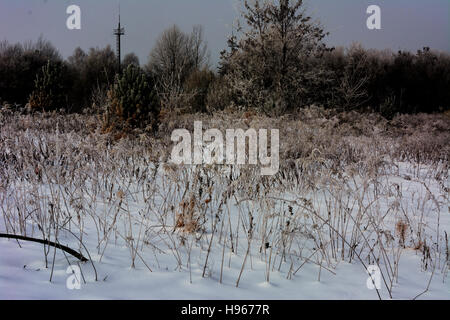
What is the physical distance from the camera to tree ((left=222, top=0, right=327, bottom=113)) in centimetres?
1398

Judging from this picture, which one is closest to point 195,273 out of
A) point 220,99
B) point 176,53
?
point 220,99

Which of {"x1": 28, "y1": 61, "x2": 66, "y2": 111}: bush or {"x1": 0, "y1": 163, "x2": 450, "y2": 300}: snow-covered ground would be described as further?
{"x1": 28, "y1": 61, "x2": 66, "y2": 111}: bush

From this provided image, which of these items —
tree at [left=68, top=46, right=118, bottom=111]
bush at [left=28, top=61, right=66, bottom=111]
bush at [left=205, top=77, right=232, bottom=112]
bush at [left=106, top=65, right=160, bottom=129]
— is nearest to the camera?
bush at [left=106, top=65, right=160, bottom=129]

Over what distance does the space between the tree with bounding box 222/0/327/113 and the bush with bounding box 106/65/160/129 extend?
6.21 metres

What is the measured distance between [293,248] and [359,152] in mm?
4639

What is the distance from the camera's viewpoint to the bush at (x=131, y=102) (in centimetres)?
809

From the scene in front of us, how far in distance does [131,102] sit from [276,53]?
786 cm

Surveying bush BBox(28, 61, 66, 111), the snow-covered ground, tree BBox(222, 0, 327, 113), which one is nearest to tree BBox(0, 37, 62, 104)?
bush BBox(28, 61, 66, 111)

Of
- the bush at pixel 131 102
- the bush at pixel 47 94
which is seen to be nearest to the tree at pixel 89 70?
the bush at pixel 47 94

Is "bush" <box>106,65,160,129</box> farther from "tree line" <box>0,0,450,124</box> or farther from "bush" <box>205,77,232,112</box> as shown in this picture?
"bush" <box>205,77,232,112</box>

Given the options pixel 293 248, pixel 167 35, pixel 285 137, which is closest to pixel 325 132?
pixel 285 137

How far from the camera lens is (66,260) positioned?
2.52 meters
